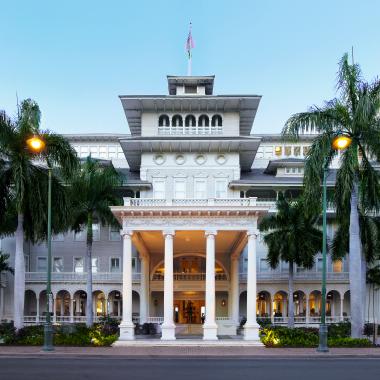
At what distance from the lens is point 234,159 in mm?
54375

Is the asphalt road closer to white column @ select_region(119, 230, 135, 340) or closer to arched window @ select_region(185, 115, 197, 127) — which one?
white column @ select_region(119, 230, 135, 340)

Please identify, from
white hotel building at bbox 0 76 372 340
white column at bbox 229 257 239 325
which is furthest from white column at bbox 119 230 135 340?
white column at bbox 229 257 239 325

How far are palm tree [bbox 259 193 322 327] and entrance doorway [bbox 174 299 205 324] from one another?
29.7ft

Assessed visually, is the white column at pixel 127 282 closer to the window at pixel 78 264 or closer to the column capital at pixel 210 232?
the column capital at pixel 210 232

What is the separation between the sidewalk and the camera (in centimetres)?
2620

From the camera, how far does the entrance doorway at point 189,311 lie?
52219 mm

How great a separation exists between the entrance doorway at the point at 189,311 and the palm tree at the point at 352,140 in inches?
882

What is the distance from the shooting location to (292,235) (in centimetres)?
4634

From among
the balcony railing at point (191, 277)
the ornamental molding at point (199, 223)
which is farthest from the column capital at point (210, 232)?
the balcony railing at point (191, 277)

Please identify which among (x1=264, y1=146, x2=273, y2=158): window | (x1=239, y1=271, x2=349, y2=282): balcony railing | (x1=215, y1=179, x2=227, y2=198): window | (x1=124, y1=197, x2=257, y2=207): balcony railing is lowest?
(x1=239, y1=271, x2=349, y2=282): balcony railing

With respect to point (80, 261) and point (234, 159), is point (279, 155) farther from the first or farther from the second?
point (80, 261)

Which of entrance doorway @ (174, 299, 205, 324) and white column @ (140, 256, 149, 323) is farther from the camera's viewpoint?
entrance doorway @ (174, 299, 205, 324)

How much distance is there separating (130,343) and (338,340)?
11983 mm

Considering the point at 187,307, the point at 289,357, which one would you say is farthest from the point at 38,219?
the point at 187,307
